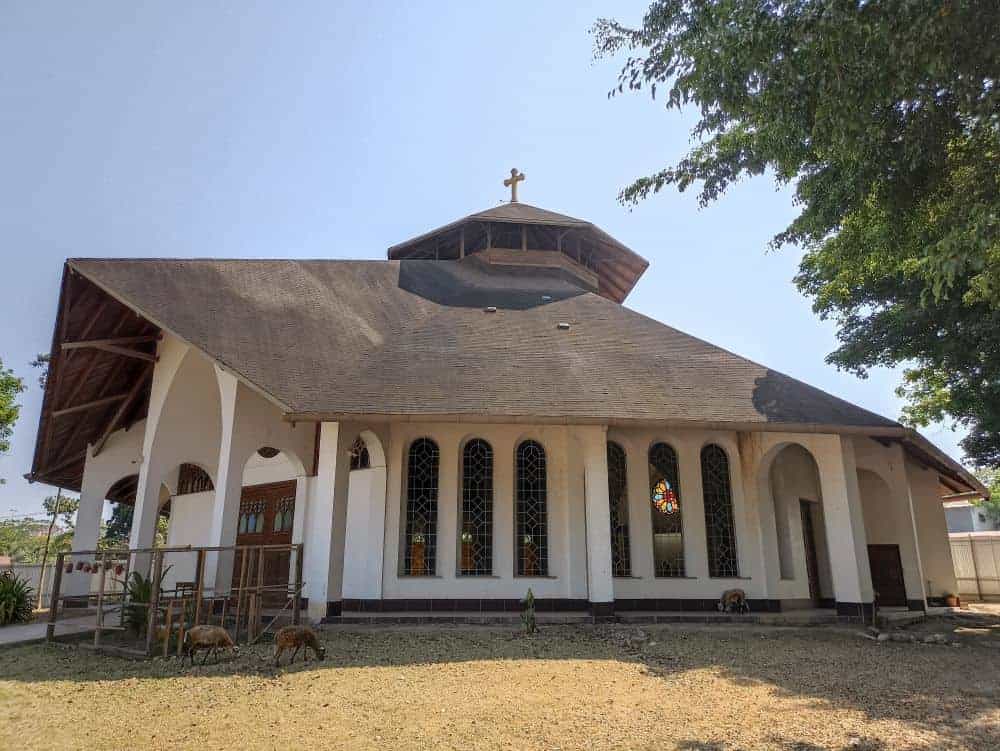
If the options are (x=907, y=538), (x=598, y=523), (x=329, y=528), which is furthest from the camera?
(x=907, y=538)

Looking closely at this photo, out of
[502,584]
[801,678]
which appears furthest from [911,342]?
[502,584]

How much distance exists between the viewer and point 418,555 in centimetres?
1240

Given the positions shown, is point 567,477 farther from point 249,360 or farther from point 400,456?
point 249,360

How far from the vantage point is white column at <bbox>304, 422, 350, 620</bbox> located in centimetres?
1062

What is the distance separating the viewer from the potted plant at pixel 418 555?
40.4 feet

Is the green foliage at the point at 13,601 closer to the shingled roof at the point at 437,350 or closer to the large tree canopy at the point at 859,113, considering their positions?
the shingled roof at the point at 437,350

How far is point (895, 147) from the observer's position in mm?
7605

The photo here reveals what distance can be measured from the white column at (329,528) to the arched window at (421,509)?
161 cm

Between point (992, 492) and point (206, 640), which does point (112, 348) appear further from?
point (992, 492)

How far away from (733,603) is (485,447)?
Answer: 18.3ft

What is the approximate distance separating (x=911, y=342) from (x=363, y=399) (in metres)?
11.2

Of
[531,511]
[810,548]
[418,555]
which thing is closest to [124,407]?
[418,555]

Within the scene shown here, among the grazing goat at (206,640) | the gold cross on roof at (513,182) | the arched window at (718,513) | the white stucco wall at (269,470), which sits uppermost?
the gold cross on roof at (513,182)

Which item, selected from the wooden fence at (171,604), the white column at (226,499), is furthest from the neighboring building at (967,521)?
the white column at (226,499)
